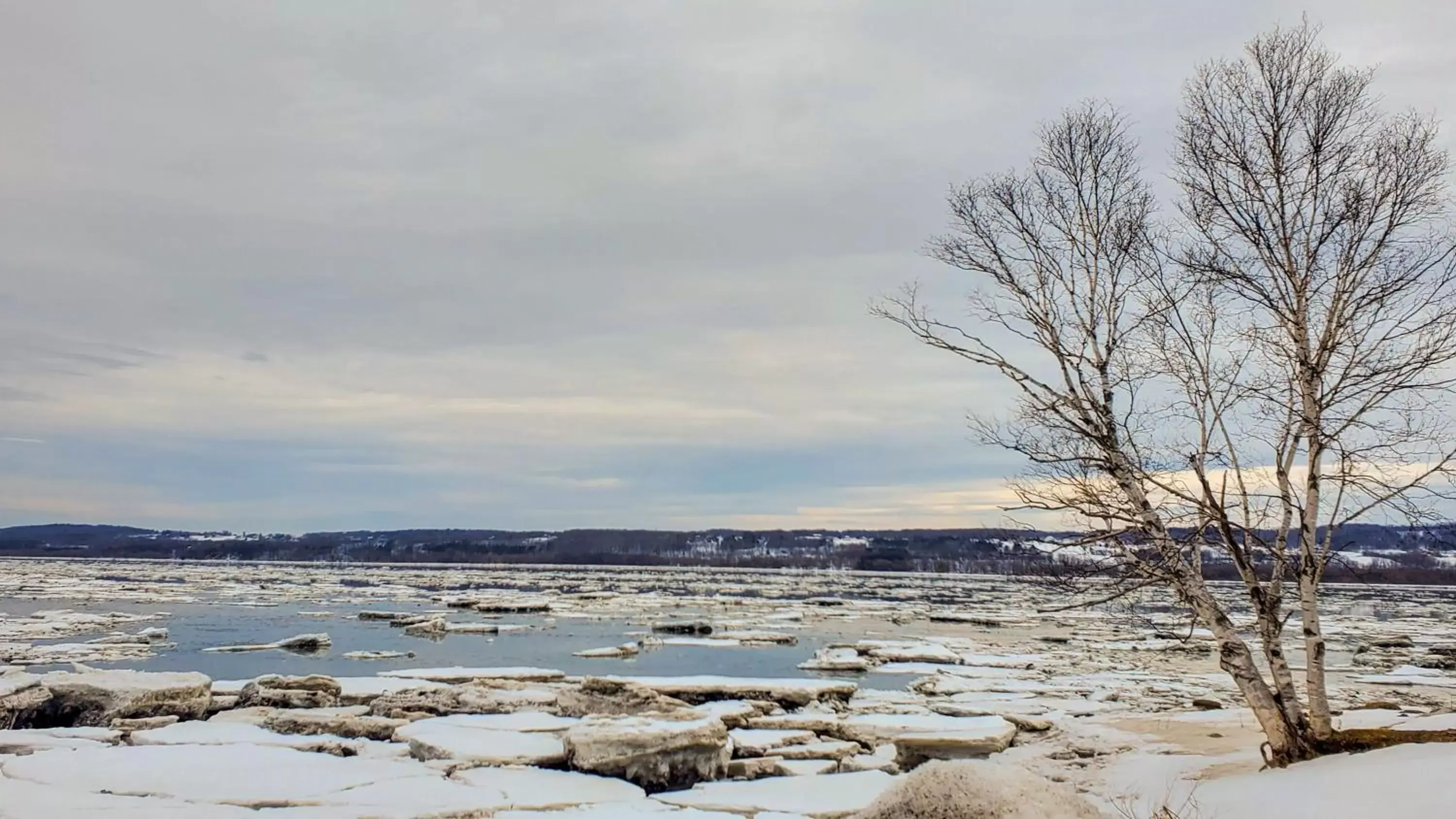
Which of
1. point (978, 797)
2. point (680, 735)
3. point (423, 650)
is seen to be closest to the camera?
point (978, 797)

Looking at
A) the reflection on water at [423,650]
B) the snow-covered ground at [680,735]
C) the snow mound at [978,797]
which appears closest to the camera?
the snow mound at [978,797]

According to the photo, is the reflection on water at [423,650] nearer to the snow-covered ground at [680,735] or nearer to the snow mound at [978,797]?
the snow-covered ground at [680,735]

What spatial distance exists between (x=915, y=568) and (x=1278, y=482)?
116097mm

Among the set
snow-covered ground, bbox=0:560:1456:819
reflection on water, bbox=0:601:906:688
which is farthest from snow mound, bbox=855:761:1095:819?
reflection on water, bbox=0:601:906:688

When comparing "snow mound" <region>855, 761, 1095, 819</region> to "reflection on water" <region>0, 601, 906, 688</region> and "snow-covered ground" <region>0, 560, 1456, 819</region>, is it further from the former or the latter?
"reflection on water" <region>0, 601, 906, 688</region>

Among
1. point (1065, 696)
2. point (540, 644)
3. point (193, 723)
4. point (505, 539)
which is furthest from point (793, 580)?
point (505, 539)

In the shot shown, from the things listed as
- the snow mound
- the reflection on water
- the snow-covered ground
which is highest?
the snow mound

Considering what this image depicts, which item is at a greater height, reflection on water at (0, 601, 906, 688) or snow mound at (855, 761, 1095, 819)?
snow mound at (855, 761, 1095, 819)

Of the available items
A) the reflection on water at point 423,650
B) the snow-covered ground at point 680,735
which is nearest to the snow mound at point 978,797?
the snow-covered ground at point 680,735

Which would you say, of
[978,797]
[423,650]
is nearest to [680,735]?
[978,797]

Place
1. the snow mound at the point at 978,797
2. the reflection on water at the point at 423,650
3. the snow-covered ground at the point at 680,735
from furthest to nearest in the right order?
1. the reflection on water at the point at 423,650
2. the snow-covered ground at the point at 680,735
3. the snow mound at the point at 978,797

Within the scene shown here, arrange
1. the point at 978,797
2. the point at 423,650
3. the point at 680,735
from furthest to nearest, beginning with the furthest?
the point at 423,650, the point at 680,735, the point at 978,797

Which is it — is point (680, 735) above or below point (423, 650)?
above

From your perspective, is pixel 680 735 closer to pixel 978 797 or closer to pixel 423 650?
pixel 978 797
